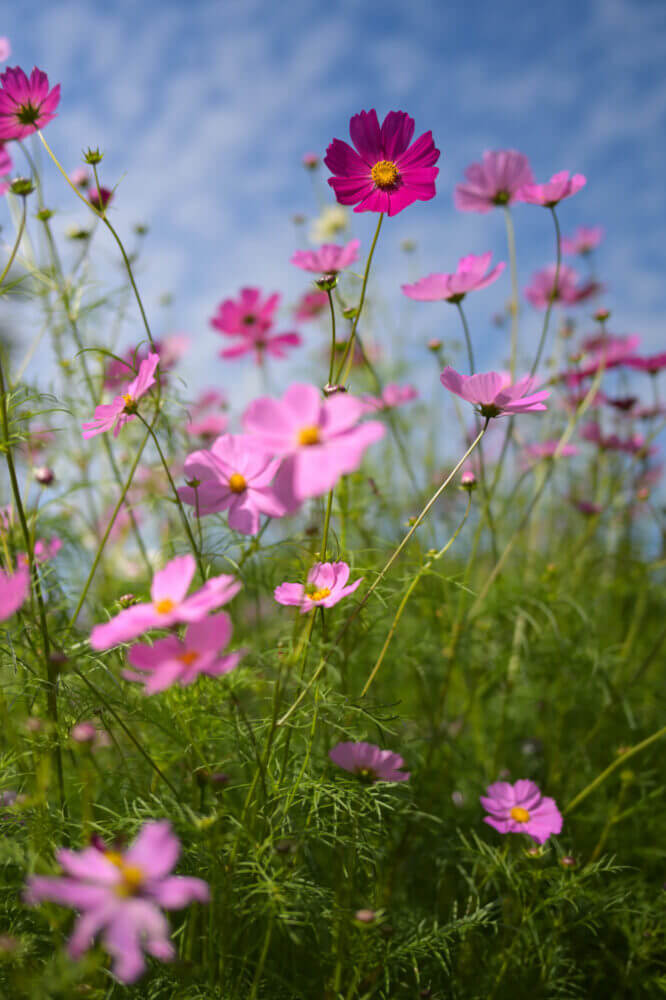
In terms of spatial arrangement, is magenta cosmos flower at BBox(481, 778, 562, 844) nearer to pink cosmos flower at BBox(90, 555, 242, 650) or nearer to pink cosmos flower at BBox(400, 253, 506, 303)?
pink cosmos flower at BBox(90, 555, 242, 650)

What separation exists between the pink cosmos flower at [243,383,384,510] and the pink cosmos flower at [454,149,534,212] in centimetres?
90

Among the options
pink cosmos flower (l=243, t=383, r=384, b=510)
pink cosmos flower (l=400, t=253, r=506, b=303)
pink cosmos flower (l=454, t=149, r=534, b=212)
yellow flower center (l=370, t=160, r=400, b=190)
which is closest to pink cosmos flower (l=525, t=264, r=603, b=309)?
pink cosmos flower (l=454, t=149, r=534, b=212)

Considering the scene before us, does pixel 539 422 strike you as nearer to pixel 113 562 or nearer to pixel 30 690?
pixel 113 562

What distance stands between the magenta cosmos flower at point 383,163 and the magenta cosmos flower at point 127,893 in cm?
63

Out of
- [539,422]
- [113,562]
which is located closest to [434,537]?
[113,562]

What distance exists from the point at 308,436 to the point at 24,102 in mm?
657

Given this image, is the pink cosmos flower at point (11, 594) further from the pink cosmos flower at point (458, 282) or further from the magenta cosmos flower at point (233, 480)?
the pink cosmos flower at point (458, 282)

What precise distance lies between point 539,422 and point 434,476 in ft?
1.58

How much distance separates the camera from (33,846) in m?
0.60

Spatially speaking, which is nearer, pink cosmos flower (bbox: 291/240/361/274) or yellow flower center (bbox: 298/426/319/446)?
yellow flower center (bbox: 298/426/319/446)

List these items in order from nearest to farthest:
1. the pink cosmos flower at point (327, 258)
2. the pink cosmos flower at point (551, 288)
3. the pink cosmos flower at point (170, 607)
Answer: the pink cosmos flower at point (170, 607)
the pink cosmos flower at point (327, 258)
the pink cosmos flower at point (551, 288)

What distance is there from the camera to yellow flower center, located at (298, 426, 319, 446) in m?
0.49

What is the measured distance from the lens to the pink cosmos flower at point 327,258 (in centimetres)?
100

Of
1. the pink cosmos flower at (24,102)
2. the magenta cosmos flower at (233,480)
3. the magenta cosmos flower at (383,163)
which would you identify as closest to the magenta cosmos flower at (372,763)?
the magenta cosmos flower at (233,480)
